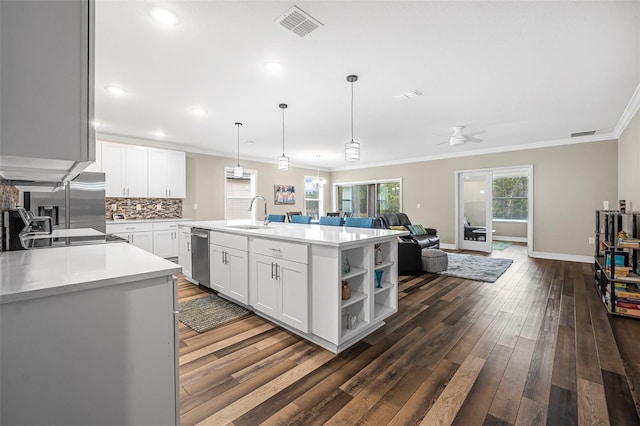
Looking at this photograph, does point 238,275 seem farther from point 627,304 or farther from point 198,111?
point 627,304

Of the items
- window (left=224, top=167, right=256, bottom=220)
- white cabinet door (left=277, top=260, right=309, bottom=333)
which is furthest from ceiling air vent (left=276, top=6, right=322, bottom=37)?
window (left=224, top=167, right=256, bottom=220)

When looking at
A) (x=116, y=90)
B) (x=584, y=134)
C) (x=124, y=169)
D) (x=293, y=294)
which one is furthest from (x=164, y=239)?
(x=584, y=134)

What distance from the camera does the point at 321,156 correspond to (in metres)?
7.59

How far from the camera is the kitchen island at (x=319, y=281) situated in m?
2.16

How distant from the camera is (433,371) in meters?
1.96

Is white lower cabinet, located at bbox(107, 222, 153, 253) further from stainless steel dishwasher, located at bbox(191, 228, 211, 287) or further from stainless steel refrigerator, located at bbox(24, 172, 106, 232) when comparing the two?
stainless steel dishwasher, located at bbox(191, 228, 211, 287)

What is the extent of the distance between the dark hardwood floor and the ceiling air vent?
2.51 m

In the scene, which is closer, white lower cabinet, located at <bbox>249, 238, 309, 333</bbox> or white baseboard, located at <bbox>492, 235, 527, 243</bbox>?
white lower cabinet, located at <bbox>249, 238, 309, 333</bbox>

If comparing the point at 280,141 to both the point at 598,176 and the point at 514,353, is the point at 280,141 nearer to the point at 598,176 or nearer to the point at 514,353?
the point at 514,353

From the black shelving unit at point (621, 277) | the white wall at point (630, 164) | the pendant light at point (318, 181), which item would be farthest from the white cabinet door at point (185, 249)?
the white wall at point (630, 164)

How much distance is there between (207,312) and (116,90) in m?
2.76

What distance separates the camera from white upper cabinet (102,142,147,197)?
4.98 meters

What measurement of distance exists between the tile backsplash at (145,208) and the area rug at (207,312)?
332 centimetres

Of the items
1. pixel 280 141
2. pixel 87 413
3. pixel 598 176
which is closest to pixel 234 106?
pixel 280 141
